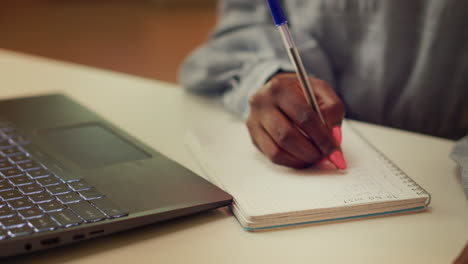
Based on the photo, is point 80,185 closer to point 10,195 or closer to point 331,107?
point 10,195

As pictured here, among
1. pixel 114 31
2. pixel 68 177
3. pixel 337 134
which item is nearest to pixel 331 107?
pixel 337 134

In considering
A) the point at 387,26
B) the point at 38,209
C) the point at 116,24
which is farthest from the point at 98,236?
the point at 116,24

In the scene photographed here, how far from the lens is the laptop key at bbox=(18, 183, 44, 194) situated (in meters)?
0.41

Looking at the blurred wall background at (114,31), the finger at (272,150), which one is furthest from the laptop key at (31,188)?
the blurred wall background at (114,31)

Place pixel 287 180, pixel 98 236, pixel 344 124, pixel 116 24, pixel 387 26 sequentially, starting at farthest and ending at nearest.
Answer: pixel 116 24 < pixel 387 26 < pixel 344 124 < pixel 287 180 < pixel 98 236

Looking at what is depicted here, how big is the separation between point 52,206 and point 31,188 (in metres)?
0.04

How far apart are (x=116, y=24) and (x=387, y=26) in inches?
124

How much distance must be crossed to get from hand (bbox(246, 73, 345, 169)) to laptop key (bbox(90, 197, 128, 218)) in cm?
18

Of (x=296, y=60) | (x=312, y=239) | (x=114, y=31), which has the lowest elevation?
(x=114, y=31)

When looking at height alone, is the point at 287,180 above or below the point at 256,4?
below

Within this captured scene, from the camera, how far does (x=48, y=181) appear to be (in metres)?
0.43

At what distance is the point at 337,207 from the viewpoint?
43 cm

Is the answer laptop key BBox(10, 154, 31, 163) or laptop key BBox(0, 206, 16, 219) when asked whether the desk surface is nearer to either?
laptop key BBox(0, 206, 16, 219)

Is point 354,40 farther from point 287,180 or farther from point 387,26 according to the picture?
point 287,180
